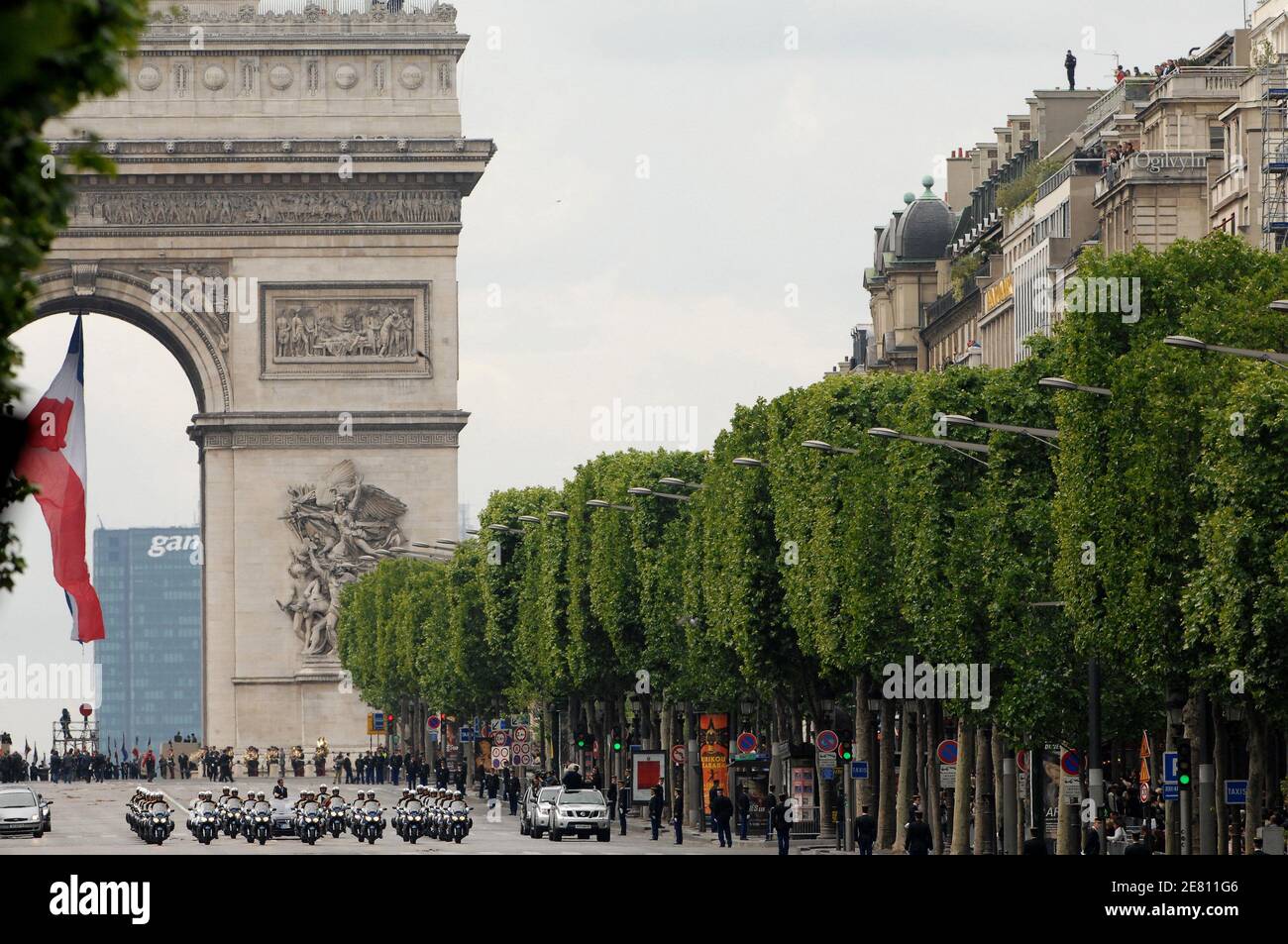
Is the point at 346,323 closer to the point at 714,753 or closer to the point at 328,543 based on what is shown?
the point at 328,543

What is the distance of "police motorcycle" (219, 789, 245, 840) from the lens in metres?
65.3

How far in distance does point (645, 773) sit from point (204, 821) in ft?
42.6

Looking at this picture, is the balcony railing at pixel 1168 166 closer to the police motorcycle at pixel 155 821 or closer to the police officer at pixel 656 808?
the police officer at pixel 656 808

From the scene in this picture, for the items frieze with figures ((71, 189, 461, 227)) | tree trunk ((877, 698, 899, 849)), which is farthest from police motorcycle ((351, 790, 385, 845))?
frieze with figures ((71, 189, 461, 227))

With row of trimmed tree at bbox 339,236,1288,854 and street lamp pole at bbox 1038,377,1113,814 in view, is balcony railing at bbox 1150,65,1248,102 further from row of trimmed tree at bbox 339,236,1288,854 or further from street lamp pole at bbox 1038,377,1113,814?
street lamp pole at bbox 1038,377,1113,814

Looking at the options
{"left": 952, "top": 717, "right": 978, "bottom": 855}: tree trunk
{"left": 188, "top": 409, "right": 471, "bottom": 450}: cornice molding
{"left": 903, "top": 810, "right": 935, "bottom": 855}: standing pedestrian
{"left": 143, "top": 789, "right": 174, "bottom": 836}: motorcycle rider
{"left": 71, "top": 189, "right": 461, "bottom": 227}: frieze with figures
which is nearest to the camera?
{"left": 903, "top": 810, "right": 935, "bottom": 855}: standing pedestrian

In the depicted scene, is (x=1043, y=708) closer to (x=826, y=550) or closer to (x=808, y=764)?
(x=826, y=550)

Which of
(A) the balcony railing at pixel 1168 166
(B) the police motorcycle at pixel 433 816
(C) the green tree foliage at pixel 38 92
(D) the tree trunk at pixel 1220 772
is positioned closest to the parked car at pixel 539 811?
(B) the police motorcycle at pixel 433 816

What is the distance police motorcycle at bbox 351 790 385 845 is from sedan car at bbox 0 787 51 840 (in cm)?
635

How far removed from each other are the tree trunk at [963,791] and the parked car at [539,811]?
12650mm

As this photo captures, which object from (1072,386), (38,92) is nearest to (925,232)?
(1072,386)

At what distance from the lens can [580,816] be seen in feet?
210

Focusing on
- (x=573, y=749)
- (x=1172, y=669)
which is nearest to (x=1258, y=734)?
(x=1172, y=669)

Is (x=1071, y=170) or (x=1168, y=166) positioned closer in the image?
(x=1168, y=166)
